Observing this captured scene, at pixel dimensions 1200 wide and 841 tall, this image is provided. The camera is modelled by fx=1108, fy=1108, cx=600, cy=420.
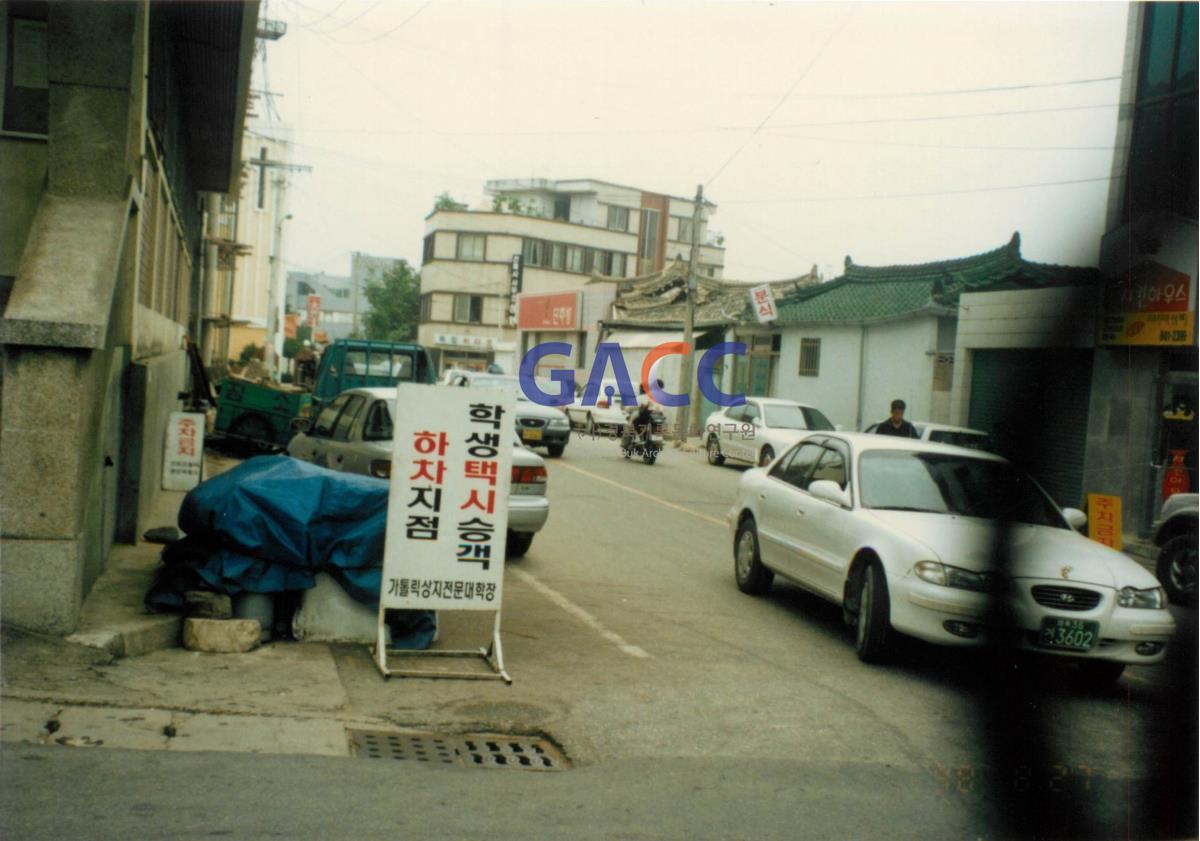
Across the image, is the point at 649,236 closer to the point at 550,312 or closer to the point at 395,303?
the point at 550,312

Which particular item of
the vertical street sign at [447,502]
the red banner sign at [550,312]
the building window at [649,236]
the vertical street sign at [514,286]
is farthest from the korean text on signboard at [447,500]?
the building window at [649,236]

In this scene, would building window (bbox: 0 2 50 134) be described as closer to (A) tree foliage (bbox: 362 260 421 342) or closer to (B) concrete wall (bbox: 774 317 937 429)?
(B) concrete wall (bbox: 774 317 937 429)

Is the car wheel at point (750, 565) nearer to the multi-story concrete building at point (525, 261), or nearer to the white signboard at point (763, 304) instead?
the white signboard at point (763, 304)

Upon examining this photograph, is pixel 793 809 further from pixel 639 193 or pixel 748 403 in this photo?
pixel 639 193

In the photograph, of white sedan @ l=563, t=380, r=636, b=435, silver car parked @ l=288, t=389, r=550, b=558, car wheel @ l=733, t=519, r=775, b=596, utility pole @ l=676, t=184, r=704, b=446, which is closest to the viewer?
car wheel @ l=733, t=519, r=775, b=596

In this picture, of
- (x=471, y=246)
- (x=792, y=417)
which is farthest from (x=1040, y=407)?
(x=471, y=246)

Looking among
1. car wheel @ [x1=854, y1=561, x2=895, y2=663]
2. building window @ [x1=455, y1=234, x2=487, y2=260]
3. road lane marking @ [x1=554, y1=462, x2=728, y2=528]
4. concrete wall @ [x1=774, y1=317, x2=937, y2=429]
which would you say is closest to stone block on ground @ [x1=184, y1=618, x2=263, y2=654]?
car wheel @ [x1=854, y1=561, x2=895, y2=663]

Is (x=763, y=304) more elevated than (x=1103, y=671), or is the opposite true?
(x=763, y=304)

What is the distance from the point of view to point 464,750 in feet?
16.6

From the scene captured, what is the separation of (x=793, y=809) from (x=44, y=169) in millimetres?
5712

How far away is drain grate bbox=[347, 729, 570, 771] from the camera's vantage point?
191 inches

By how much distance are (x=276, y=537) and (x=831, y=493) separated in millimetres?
3652

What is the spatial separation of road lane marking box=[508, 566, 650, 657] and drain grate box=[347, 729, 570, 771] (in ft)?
6.06

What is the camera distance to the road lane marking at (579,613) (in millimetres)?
7141
